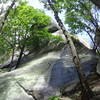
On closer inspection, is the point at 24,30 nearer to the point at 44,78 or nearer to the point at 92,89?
the point at 44,78

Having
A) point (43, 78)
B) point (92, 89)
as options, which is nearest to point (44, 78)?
point (43, 78)

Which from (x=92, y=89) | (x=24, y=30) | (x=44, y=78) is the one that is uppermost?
(x=24, y=30)

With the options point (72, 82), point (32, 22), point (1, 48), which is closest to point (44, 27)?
point (32, 22)

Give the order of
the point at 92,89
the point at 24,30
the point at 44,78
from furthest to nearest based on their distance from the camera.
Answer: the point at 24,30, the point at 44,78, the point at 92,89

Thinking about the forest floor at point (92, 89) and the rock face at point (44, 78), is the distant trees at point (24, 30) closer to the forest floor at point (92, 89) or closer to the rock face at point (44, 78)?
the rock face at point (44, 78)

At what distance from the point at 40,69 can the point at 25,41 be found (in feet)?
29.2

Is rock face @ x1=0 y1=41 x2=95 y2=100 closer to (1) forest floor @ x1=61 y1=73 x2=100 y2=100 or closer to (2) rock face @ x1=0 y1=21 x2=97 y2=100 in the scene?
(2) rock face @ x1=0 y1=21 x2=97 y2=100

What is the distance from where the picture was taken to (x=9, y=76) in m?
22.7

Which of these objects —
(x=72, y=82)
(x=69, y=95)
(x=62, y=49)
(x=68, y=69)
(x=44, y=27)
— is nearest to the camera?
(x=69, y=95)

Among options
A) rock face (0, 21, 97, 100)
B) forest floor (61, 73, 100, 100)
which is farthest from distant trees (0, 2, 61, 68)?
forest floor (61, 73, 100, 100)

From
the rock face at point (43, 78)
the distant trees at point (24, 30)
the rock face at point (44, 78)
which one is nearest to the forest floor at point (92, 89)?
the rock face at point (44, 78)

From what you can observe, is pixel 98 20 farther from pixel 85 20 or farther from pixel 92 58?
pixel 92 58

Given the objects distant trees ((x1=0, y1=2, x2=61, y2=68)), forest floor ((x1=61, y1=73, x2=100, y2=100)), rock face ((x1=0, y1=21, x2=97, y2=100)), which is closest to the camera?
forest floor ((x1=61, y1=73, x2=100, y2=100))

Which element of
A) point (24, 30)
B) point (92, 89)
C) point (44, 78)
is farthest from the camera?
point (24, 30)
